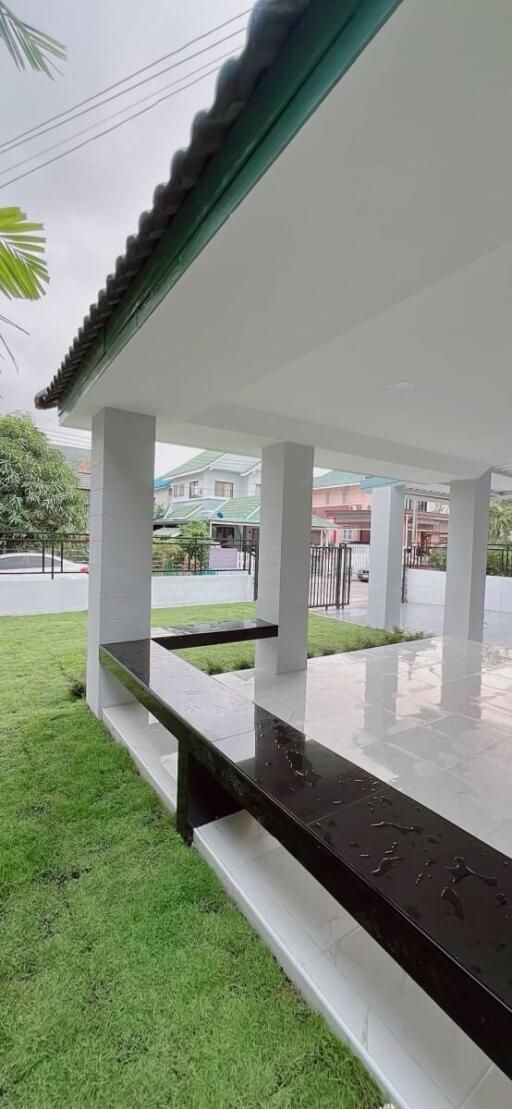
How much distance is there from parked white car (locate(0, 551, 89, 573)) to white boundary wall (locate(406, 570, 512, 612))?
8.32 m

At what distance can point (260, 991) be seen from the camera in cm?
152

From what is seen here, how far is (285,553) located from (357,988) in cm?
391

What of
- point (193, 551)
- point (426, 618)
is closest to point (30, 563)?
point (193, 551)

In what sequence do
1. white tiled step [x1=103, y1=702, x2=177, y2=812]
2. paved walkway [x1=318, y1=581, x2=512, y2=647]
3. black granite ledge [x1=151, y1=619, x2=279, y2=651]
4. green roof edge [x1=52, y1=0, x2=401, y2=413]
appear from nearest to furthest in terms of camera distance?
green roof edge [x1=52, y1=0, x2=401, y2=413] → white tiled step [x1=103, y1=702, x2=177, y2=812] → black granite ledge [x1=151, y1=619, x2=279, y2=651] → paved walkway [x1=318, y1=581, x2=512, y2=647]

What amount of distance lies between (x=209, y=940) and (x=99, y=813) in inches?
40.3

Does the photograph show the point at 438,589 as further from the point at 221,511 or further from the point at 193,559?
the point at 221,511

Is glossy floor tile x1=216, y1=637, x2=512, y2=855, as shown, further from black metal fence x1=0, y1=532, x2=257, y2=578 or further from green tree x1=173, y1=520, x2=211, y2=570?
green tree x1=173, y1=520, x2=211, y2=570

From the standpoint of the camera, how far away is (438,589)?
1193cm

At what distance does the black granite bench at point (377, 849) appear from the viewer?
1.02 meters

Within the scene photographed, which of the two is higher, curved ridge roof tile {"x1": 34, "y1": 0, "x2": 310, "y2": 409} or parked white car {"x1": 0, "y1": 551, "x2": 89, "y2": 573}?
curved ridge roof tile {"x1": 34, "y1": 0, "x2": 310, "y2": 409}

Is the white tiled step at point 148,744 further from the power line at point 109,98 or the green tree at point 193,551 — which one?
the green tree at point 193,551

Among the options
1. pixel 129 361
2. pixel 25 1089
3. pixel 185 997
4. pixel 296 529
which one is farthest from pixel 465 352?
pixel 25 1089

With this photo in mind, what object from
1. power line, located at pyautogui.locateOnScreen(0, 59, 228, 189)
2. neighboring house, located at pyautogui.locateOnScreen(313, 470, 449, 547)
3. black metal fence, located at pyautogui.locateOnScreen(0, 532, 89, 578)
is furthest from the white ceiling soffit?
neighboring house, located at pyautogui.locateOnScreen(313, 470, 449, 547)

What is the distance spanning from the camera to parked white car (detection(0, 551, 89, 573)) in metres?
8.74
